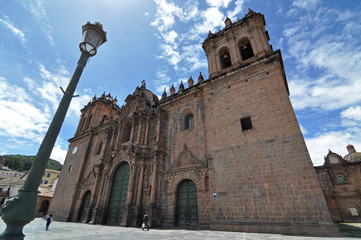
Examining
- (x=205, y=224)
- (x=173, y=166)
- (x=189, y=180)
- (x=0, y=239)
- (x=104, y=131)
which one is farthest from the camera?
(x=104, y=131)

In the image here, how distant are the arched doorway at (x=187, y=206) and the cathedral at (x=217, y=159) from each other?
63 millimetres

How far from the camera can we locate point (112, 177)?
1741 centimetres

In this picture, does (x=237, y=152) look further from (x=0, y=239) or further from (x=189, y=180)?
(x=0, y=239)

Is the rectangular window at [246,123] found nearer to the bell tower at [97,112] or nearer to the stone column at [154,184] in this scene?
the stone column at [154,184]

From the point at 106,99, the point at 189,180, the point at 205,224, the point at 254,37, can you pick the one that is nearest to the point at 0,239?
the point at 205,224

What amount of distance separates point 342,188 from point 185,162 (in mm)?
24440

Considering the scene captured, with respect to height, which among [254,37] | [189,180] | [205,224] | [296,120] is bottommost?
[205,224]

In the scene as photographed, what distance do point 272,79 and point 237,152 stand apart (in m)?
5.21

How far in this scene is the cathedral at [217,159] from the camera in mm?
9125

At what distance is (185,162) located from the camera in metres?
13.8

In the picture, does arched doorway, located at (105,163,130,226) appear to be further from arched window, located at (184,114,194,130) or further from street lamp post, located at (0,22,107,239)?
street lamp post, located at (0,22,107,239)

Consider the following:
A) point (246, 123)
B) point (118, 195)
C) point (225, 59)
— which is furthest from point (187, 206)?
point (225, 59)

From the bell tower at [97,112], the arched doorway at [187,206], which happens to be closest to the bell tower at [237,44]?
the arched doorway at [187,206]

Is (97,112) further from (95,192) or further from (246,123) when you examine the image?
(246,123)
